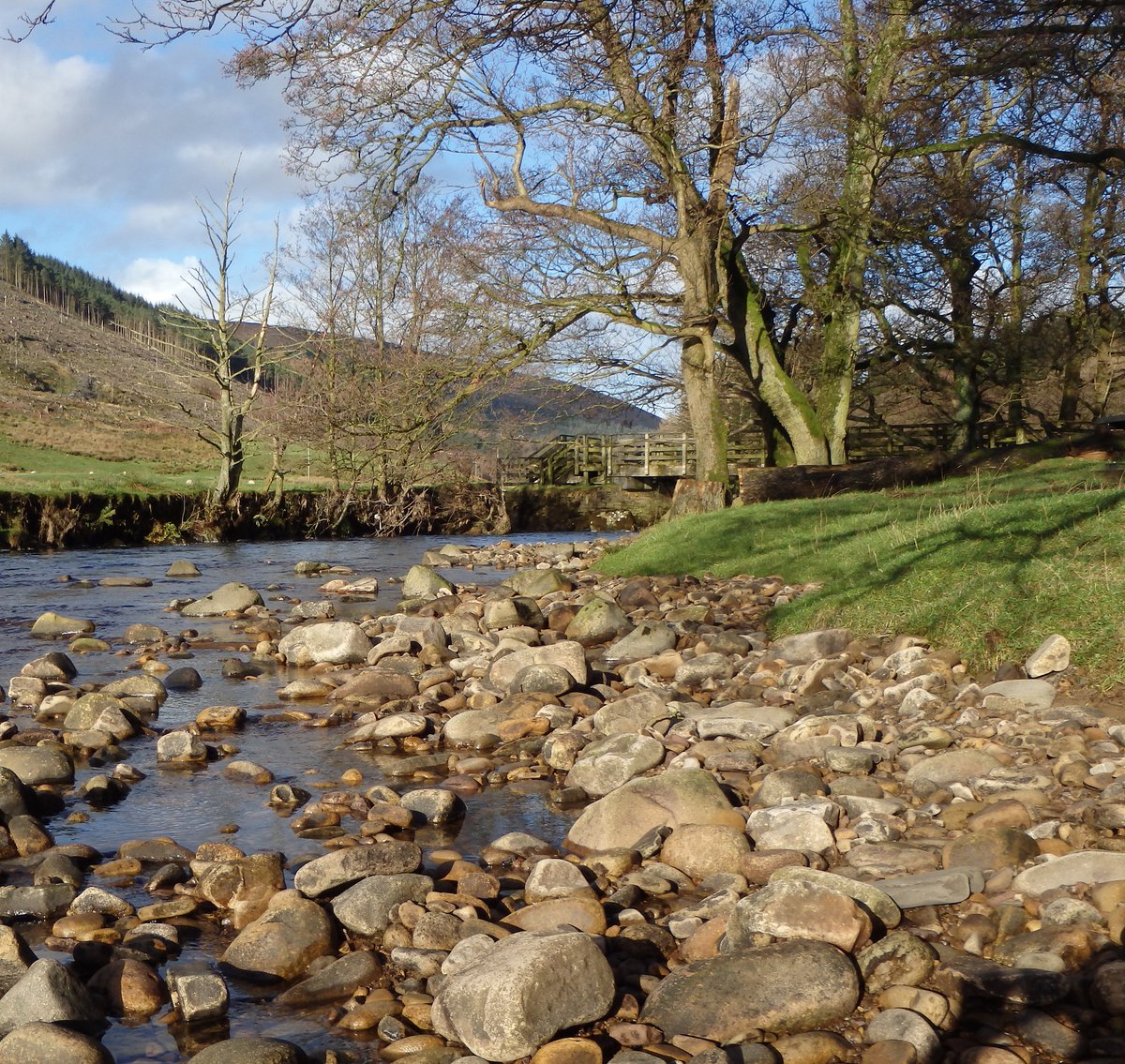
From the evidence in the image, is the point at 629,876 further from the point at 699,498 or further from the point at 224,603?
the point at 699,498

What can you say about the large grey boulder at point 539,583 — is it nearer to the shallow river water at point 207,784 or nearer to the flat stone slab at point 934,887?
the shallow river water at point 207,784

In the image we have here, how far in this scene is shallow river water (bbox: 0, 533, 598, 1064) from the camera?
3.65m

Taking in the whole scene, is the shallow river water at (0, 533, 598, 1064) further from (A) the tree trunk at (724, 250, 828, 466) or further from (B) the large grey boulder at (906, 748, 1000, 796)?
(A) the tree trunk at (724, 250, 828, 466)

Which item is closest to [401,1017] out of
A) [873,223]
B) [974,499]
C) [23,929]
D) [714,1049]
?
[714,1049]

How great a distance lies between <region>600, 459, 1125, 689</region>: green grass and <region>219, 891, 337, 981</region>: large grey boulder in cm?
447

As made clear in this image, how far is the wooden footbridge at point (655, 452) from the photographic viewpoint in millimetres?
30984

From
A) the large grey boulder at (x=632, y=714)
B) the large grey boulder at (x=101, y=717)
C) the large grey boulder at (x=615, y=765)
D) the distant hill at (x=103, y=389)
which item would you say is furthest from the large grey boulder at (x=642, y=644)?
the distant hill at (x=103, y=389)

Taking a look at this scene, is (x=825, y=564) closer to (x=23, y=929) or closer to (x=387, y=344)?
(x=23, y=929)

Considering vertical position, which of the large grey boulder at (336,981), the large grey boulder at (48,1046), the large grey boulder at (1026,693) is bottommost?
the large grey boulder at (336,981)

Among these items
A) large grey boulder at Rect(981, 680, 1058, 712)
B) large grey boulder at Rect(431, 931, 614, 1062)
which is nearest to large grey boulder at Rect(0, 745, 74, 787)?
large grey boulder at Rect(431, 931, 614, 1062)

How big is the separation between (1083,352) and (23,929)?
2465cm

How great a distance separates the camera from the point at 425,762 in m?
6.60

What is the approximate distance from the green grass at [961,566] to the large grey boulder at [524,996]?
13.1 ft

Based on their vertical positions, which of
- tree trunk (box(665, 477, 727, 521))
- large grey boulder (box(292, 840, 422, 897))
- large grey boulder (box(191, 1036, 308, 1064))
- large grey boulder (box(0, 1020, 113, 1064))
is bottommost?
large grey boulder (box(191, 1036, 308, 1064))
